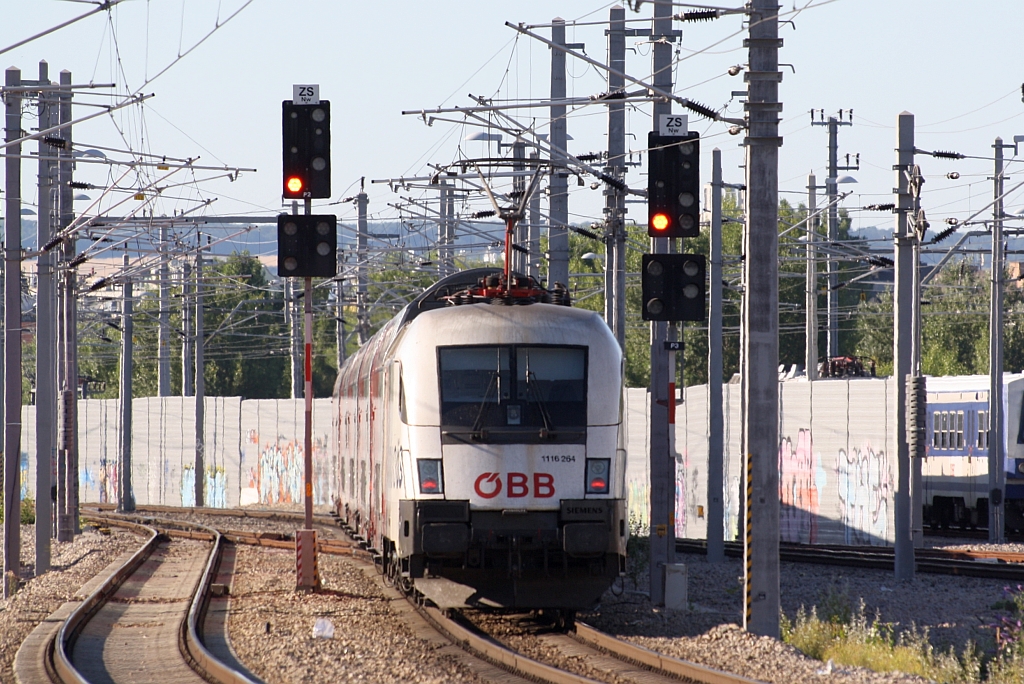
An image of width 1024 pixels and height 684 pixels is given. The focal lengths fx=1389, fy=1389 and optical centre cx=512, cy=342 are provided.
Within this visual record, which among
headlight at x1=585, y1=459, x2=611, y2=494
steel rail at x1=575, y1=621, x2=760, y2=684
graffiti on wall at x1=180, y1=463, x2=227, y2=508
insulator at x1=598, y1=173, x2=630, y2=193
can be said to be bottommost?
graffiti on wall at x1=180, y1=463, x2=227, y2=508

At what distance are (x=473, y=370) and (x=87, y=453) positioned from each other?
153ft

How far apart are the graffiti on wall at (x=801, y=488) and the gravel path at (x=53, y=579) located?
1550 centimetres

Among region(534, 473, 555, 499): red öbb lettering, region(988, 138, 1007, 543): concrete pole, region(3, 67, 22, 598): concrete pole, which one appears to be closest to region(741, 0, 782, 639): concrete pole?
region(534, 473, 555, 499): red öbb lettering

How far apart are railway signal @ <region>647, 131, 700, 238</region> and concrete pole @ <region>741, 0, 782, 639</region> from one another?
4.06 ft

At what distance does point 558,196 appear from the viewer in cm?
2361

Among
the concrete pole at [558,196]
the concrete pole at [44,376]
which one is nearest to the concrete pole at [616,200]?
the concrete pole at [558,196]

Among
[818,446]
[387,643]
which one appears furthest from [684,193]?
[818,446]

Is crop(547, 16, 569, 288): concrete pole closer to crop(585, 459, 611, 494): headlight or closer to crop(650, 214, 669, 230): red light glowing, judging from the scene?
crop(650, 214, 669, 230): red light glowing

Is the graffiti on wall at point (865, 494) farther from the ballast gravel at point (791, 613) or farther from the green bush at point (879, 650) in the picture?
the green bush at point (879, 650)

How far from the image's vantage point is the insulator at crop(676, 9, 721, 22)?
14970 mm

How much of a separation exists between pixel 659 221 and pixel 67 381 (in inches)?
728

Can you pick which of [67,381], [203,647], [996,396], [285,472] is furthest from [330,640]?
[285,472]

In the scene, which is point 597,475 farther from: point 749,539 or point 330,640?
point 330,640

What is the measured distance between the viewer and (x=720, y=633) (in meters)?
14.2
